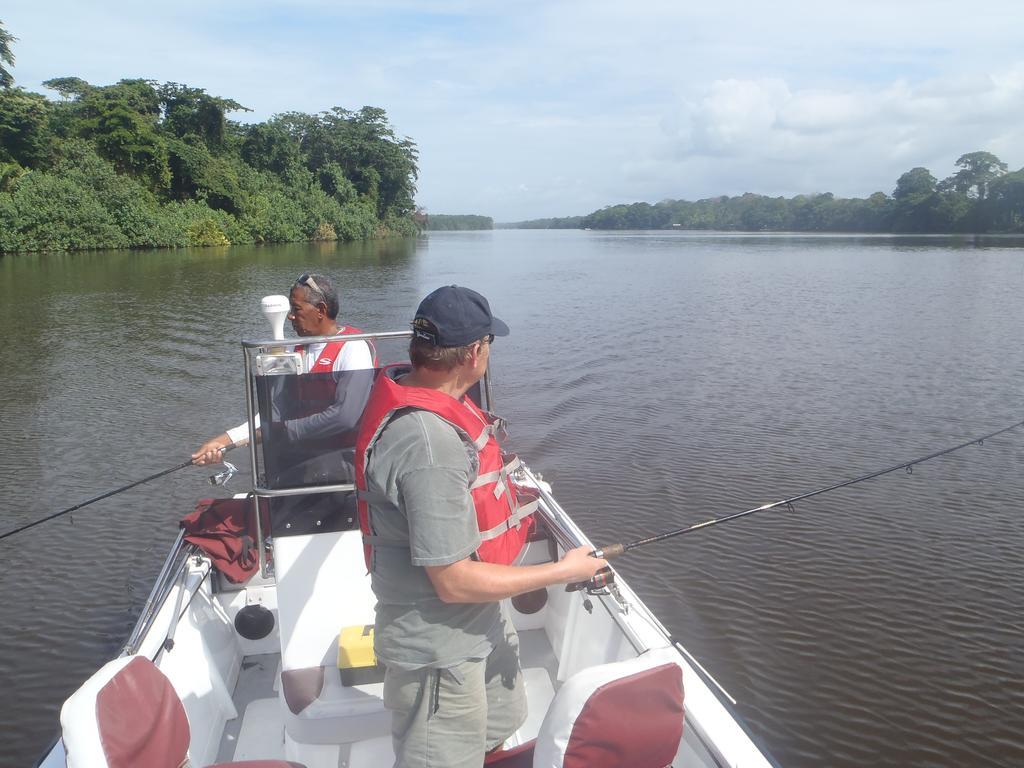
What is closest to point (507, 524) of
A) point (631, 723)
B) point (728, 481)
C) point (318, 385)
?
point (631, 723)

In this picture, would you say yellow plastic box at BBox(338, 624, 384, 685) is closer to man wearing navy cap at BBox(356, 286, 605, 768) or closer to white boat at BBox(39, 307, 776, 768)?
white boat at BBox(39, 307, 776, 768)

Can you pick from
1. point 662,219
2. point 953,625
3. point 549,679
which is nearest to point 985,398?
point 953,625

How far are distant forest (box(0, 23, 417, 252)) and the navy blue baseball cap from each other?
34153 mm

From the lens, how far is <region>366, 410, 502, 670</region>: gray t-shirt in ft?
5.41

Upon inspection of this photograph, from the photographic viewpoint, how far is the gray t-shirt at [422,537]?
5.41 ft

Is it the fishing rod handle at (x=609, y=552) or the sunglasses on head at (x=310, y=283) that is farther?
the sunglasses on head at (x=310, y=283)

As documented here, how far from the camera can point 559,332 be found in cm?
1585

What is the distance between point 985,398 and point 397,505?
34.7ft

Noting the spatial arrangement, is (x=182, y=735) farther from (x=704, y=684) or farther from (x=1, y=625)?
(x=1, y=625)

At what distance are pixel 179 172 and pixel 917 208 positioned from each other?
203 ft

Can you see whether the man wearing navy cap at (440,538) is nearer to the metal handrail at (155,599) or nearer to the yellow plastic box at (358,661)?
the yellow plastic box at (358,661)

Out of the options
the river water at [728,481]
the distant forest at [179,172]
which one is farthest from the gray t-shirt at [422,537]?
the distant forest at [179,172]

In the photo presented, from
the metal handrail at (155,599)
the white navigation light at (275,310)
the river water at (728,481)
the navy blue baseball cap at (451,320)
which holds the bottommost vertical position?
the river water at (728,481)

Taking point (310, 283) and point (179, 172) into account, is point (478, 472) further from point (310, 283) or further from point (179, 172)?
point (179, 172)
